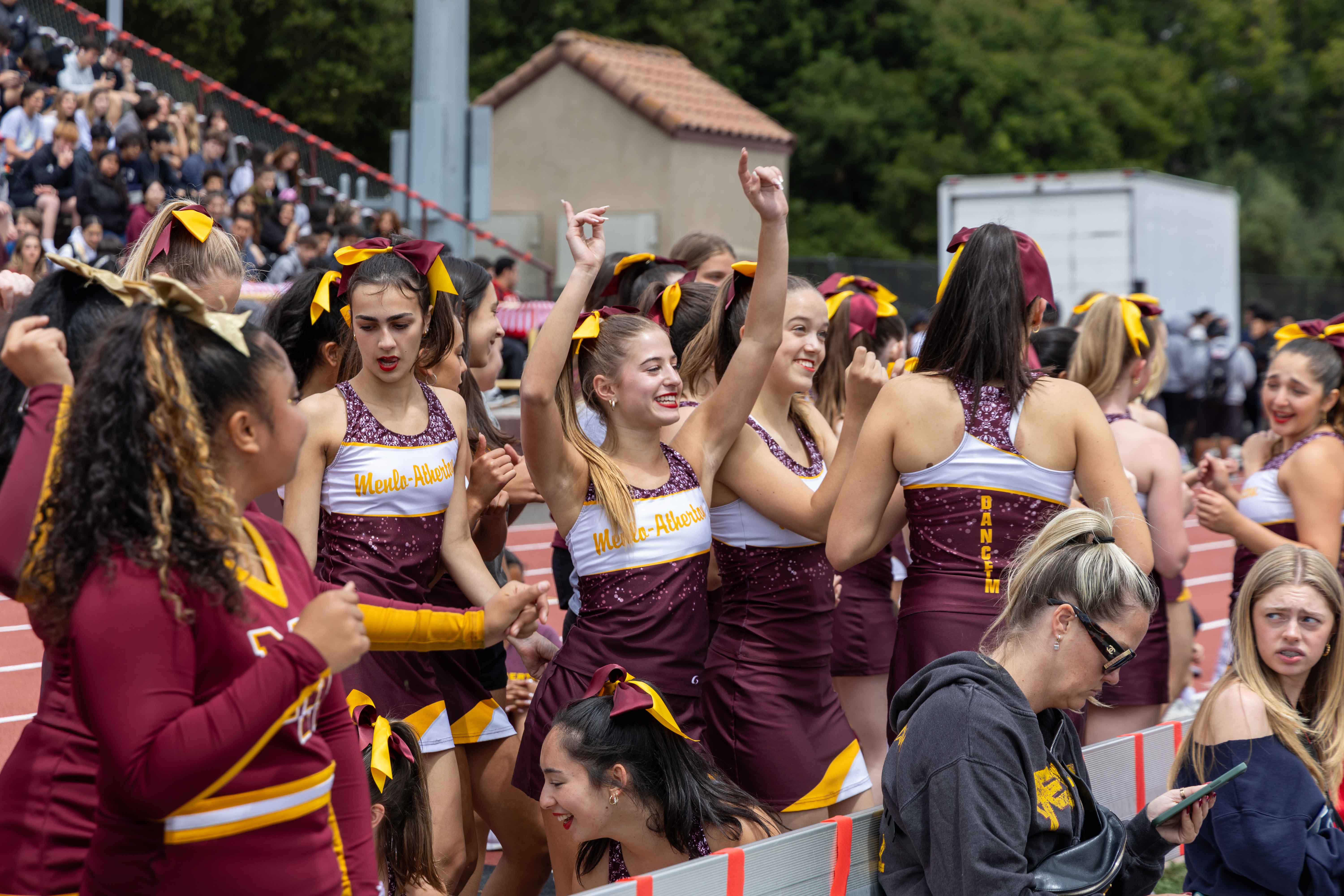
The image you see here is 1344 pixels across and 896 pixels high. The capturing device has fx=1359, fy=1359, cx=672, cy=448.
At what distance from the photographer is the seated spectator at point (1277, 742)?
3.03 meters

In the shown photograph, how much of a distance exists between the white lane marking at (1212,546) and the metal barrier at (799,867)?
975cm

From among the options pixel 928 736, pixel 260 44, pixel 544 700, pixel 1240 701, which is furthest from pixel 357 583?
pixel 260 44

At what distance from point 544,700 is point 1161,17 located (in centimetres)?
4130

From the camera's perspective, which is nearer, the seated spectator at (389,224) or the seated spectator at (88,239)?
the seated spectator at (88,239)

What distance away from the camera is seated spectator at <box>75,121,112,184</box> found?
11.9 meters

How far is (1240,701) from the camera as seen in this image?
3.22m

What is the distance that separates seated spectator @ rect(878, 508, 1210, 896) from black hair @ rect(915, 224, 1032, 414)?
546mm

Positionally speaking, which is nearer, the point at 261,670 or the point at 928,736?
the point at 261,670

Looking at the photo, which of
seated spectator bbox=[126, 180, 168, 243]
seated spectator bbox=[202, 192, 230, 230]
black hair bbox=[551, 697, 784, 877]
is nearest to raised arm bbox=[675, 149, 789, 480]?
black hair bbox=[551, 697, 784, 877]

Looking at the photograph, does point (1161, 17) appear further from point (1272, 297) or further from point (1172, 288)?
point (1172, 288)

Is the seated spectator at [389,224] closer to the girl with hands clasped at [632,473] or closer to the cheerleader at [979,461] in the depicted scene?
the girl with hands clasped at [632,473]

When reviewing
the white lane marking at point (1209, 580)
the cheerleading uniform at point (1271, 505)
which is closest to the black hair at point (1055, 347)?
the cheerleading uniform at point (1271, 505)

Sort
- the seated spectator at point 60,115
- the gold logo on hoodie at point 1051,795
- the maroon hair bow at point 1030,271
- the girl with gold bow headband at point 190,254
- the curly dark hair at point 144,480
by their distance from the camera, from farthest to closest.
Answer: the seated spectator at point 60,115
the maroon hair bow at point 1030,271
the girl with gold bow headband at point 190,254
the gold logo on hoodie at point 1051,795
the curly dark hair at point 144,480

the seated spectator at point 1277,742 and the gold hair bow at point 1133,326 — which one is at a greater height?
the gold hair bow at point 1133,326
